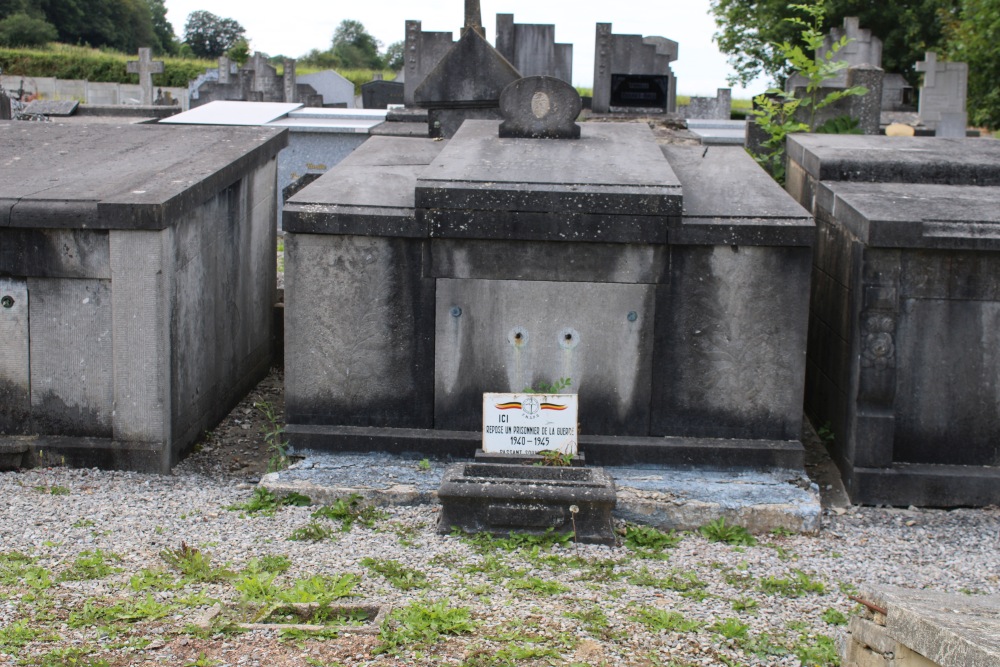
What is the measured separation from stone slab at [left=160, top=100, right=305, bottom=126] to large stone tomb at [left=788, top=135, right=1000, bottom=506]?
26.8 ft

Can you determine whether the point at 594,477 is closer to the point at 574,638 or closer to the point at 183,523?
the point at 574,638

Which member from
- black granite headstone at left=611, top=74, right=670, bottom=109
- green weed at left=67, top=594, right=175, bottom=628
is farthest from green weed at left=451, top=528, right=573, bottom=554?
black granite headstone at left=611, top=74, right=670, bottom=109

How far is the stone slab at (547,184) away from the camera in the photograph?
5375 mm

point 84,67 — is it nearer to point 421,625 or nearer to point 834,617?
point 421,625

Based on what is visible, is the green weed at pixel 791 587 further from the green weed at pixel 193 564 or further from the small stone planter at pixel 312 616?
the green weed at pixel 193 564

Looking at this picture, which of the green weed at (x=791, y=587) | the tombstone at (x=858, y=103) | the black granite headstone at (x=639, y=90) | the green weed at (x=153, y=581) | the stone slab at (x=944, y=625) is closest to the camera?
the stone slab at (x=944, y=625)

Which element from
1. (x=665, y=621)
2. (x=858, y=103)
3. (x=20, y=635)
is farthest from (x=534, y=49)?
(x=20, y=635)

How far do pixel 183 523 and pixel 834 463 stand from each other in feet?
10.6

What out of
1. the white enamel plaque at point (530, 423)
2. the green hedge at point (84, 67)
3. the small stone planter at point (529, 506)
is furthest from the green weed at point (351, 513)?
the green hedge at point (84, 67)

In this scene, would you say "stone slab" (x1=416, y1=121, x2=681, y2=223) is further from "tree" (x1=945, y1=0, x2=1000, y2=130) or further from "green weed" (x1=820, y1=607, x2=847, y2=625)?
"tree" (x1=945, y1=0, x2=1000, y2=130)

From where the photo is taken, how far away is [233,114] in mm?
13297

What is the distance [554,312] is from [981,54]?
2100 cm

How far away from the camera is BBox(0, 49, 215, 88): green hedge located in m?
40.7

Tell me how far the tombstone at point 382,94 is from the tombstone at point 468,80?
45.6ft
